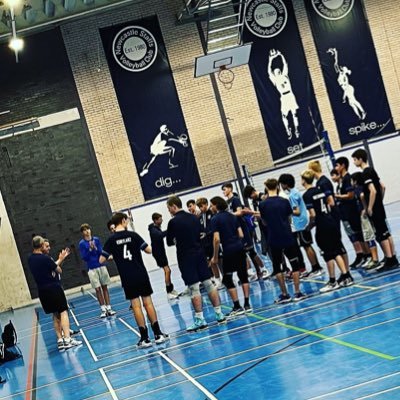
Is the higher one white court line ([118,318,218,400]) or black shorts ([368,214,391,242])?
black shorts ([368,214,391,242])

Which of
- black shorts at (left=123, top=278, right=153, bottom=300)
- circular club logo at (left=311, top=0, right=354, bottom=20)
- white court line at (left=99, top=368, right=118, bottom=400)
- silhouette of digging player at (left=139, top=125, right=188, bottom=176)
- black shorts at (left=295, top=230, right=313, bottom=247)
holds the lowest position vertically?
white court line at (left=99, top=368, right=118, bottom=400)

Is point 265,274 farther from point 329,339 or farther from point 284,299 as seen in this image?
point 329,339

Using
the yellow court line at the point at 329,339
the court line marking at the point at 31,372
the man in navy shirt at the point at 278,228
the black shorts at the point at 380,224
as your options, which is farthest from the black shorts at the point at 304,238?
the court line marking at the point at 31,372

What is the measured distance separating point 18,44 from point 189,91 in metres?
6.60

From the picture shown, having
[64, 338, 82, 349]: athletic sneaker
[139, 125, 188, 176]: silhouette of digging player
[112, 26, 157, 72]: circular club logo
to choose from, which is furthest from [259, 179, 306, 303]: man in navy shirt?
[112, 26, 157, 72]: circular club logo

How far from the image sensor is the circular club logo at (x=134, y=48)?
25.4 m

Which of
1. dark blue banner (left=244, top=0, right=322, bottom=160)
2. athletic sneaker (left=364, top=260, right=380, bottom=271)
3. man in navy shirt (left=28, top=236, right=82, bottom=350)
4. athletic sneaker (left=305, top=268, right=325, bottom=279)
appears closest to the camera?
man in navy shirt (left=28, top=236, right=82, bottom=350)

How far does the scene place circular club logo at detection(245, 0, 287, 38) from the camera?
2588 centimetres

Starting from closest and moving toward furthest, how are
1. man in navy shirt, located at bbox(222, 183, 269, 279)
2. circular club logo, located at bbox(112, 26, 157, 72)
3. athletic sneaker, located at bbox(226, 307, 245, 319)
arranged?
athletic sneaker, located at bbox(226, 307, 245, 319) < man in navy shirt, located at bbox(222, 183, 269, 279) < circular club logo, located at bbox(112, 26, 157, 72)

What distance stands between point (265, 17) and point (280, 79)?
2.20 m

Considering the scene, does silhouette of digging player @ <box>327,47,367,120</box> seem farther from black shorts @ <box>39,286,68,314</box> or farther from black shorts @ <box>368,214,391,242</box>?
black shorts @ <box>39,286,68,314</box>

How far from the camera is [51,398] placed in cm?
920

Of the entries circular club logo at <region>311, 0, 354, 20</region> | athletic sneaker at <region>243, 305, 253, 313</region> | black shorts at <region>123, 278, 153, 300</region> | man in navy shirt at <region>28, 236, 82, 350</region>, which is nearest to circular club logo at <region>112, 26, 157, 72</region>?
circular club logo at <region>311, 0, 354, 20</region>

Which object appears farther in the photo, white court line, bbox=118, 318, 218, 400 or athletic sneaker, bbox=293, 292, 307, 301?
athletic sneaker, bbox=293, 292, 307, 301
